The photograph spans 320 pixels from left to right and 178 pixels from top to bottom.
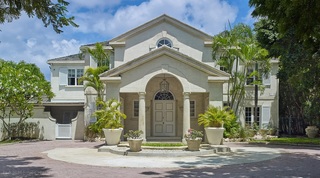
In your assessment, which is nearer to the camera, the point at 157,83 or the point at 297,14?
the point at 297,14

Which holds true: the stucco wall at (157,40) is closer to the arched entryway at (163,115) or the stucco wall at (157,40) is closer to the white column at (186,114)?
the arched entryway at (163,115)

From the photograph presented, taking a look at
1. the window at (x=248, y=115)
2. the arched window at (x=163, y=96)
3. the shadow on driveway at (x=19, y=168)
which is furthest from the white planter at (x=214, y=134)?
the window at (x=248, y=115)

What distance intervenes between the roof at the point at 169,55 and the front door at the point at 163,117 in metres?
4.93

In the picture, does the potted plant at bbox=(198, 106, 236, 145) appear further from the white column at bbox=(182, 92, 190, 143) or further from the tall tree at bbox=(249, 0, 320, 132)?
the tall tree at bbox=(249, 0, 320, 132)

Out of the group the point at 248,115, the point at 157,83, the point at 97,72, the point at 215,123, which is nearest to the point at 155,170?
the point at 215,123

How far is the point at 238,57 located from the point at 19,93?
17.1 metres

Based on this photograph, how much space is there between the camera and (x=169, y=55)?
66.3 feet

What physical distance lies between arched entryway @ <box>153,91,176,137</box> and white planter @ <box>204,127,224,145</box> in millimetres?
5782

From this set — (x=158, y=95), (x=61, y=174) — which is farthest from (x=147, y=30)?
(x=61, y=174)

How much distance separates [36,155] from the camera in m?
16.6

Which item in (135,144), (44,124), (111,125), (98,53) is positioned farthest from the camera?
(44,124)

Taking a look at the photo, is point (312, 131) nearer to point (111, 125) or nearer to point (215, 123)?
point (215, 123)

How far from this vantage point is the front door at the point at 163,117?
953 inches

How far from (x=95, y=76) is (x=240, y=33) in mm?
12519
